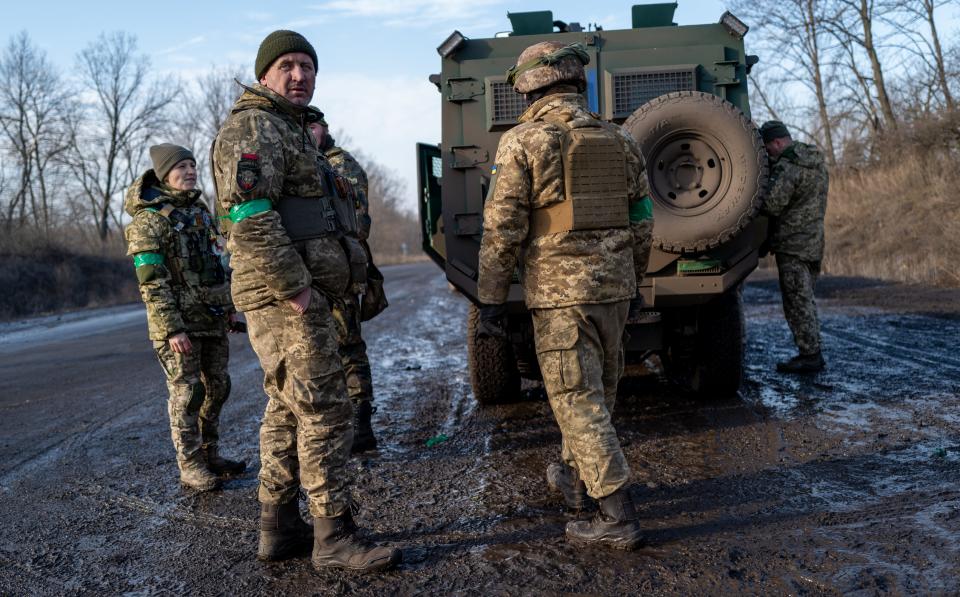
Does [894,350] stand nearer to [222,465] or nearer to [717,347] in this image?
[717,347]

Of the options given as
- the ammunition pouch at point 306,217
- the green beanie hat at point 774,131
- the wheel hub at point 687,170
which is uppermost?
the green beanie hat at point 774,131

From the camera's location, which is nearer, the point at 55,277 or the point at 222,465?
the point at 222,465

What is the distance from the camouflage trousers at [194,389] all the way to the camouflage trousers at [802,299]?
14.8 ft

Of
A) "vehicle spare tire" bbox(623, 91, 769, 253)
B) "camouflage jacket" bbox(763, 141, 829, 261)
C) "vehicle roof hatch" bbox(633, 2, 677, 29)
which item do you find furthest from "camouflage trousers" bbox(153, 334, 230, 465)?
"camouflage jacket" bbox(763, 141, 829, 261)

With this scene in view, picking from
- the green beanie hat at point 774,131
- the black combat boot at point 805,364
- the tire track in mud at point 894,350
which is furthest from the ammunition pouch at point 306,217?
the tire track in mud at point 894,350

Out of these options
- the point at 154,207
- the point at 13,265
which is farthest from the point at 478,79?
the point at 13,265

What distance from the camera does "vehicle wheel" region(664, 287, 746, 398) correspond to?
5363mm

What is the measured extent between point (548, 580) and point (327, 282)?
57.4 inches

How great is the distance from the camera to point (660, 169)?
4977 millimetres

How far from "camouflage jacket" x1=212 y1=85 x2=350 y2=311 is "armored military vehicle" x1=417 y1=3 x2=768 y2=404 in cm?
204

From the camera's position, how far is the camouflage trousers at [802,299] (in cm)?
652

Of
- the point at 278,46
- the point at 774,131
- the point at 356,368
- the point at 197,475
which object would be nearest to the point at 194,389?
the point at 197,475

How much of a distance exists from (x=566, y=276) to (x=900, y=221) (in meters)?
16.6

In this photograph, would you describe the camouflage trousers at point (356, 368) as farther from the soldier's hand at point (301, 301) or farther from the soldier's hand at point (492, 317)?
the soldier's hand at point (301, 301)
